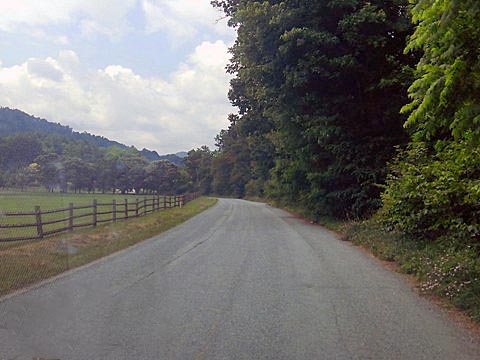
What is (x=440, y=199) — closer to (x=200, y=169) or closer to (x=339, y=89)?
(x=339, y=89)

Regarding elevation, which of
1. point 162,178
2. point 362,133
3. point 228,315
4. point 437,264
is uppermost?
point 362,133

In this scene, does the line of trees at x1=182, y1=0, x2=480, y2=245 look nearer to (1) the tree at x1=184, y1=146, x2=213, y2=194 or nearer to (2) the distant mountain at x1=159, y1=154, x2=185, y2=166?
(2) the distant mountain at x1=159, y1=154, x2=185, y2=166

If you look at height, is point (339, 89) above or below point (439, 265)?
above

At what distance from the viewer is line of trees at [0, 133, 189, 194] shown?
3167 centimetres

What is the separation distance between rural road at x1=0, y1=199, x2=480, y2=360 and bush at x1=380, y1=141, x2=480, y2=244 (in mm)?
1908

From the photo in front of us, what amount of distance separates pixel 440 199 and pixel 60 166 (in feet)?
111

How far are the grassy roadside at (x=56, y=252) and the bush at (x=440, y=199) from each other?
7816mm

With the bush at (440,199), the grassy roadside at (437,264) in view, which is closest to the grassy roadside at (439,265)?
the grassy roadside at (437,264)

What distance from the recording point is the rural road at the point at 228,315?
554 centimetres

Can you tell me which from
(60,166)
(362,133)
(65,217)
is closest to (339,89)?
(362,133)

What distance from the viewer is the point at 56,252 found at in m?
13.3

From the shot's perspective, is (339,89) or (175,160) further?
(175,160)

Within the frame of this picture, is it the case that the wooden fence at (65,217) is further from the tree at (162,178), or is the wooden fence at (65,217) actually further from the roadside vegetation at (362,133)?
the tree at (162,178)

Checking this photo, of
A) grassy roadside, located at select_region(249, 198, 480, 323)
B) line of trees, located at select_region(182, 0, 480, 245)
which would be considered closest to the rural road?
grassy roadside, located at select_region(249, 198, 480, 323)
